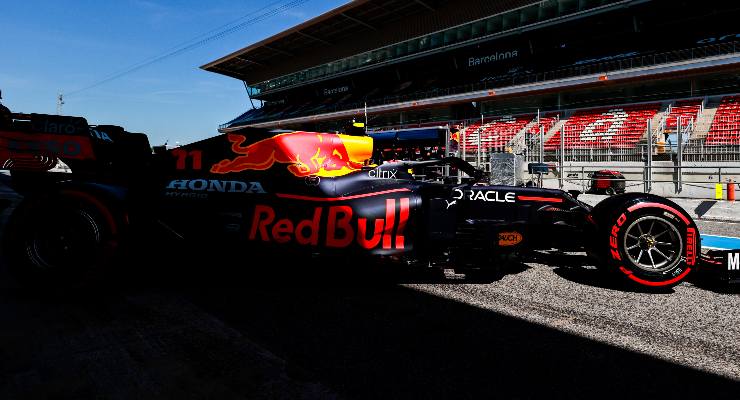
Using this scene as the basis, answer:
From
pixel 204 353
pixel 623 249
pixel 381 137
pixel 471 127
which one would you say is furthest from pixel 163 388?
pixel 471 127

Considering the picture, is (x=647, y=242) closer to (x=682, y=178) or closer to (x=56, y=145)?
(x=56, y=145)

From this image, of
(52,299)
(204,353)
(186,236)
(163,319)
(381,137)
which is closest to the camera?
(204,353)

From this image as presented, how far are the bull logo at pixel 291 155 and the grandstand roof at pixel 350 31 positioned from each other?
2717 cm

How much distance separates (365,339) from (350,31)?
37.0m

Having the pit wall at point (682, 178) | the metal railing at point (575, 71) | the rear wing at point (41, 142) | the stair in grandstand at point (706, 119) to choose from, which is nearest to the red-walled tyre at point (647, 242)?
the rear wing at point (41, 142)

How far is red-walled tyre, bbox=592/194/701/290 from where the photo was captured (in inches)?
130

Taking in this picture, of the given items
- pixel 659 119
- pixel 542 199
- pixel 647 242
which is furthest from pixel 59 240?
pixel 659 119

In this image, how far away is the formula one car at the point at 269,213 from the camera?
320cm

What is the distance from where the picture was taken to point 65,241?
321cm

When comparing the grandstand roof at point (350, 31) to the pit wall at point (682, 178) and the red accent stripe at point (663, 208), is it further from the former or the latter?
the red accent stripe at point (663, 208)

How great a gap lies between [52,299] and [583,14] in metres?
26.7

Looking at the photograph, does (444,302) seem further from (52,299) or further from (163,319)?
(52,299)

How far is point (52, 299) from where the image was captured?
3.02 meters

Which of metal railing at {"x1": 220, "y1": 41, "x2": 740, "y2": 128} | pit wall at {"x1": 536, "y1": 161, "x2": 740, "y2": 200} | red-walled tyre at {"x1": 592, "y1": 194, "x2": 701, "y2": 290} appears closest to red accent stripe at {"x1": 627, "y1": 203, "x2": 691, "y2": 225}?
red-walled tyre at {"x1": 592, "y1": 194, "x2": 701, "y2": 290}
